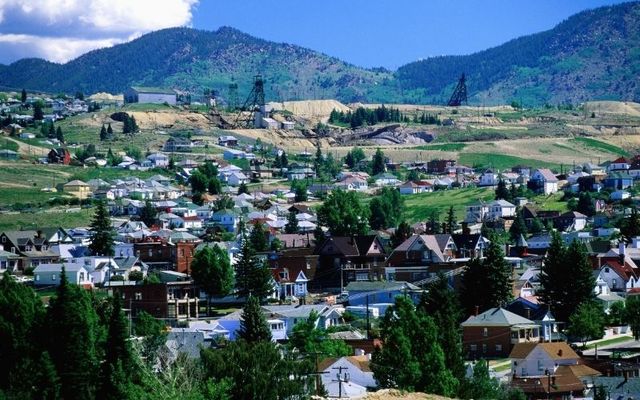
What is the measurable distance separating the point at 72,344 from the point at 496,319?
23.5 meters

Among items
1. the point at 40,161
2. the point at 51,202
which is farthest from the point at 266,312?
the point at 40,161

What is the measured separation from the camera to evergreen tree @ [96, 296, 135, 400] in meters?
47.0

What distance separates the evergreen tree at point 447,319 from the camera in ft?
175

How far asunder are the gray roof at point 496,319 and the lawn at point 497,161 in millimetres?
108027

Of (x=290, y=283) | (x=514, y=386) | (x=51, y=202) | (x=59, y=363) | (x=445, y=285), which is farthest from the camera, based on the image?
(x=51, y=202)

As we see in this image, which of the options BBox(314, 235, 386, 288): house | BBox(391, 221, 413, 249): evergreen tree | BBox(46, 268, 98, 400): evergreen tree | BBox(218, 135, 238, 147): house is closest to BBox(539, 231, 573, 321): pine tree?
BBox(314, 235, 386, 288): house

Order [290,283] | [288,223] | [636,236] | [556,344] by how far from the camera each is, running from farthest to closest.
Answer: [288,223] → [636,236] → [290,283] → [556,344]

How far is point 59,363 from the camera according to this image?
49625 millimetres

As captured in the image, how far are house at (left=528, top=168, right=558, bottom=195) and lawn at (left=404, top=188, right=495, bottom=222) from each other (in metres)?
4.16

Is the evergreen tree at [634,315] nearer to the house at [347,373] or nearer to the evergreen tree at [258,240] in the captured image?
the house at [347,373]

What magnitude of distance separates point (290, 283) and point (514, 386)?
31611 millimetres

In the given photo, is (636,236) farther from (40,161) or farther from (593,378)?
(40,161)

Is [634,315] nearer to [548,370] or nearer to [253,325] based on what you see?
[548,370]

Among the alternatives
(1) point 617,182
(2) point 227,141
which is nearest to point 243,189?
(1) point 617,182
